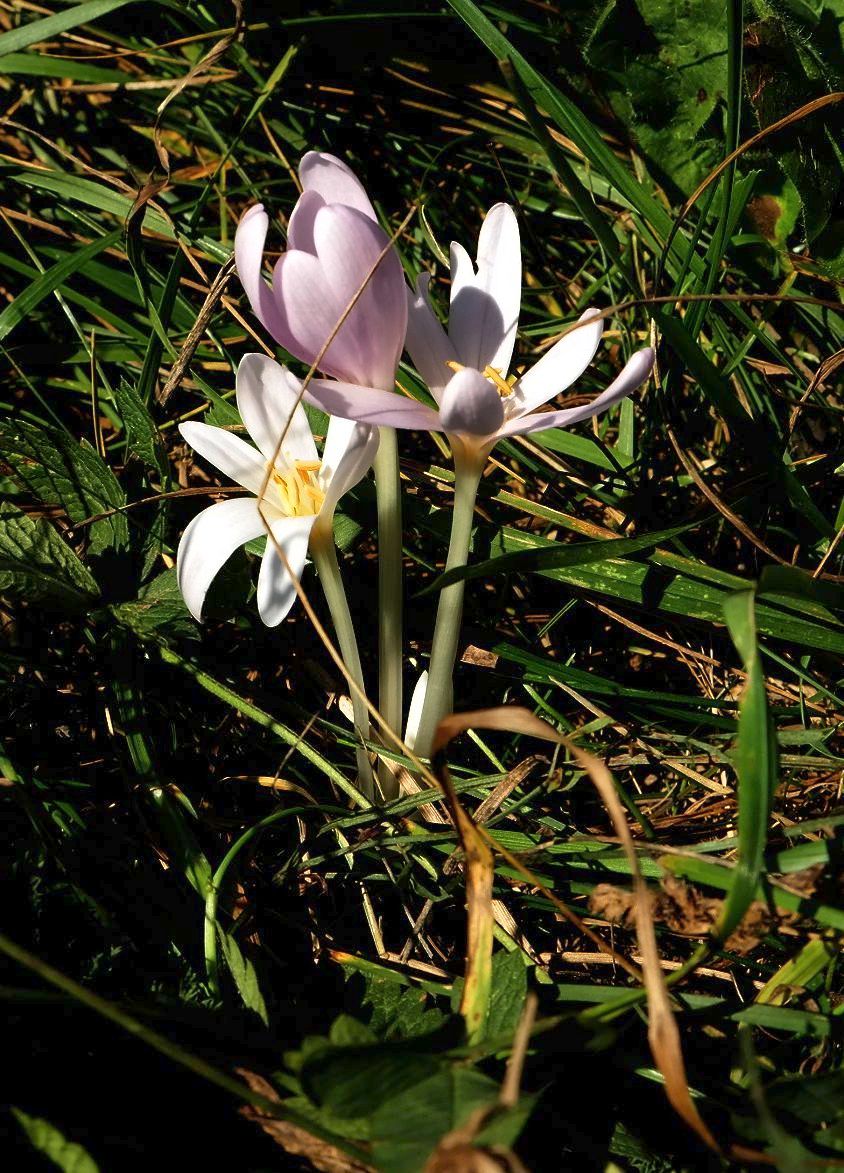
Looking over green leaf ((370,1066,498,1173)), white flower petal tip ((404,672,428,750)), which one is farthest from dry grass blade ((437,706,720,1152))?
white flower petal tip ((404,672,428,750))

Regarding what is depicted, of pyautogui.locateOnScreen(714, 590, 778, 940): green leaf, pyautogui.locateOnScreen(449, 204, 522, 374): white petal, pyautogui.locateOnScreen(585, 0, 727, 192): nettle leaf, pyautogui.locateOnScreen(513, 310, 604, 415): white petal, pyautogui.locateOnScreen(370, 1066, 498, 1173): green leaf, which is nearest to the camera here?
pyautogui.locateOnScreen(370, 1066, 498, 1173): green leaf

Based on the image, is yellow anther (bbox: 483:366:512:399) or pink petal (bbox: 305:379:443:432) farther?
yellow anther (bbox: 483:366:512:399)

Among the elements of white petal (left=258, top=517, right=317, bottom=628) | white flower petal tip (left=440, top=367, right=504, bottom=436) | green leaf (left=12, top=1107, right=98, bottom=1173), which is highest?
white flower petal tip (left=440, top=367, right=504, bottom=436)

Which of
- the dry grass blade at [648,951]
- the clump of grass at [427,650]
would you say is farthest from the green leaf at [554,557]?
the dry grass blade at [648,951]

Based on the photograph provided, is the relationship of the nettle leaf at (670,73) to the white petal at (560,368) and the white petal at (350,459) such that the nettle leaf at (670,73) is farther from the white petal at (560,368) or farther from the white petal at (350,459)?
the white petal at (350,459)

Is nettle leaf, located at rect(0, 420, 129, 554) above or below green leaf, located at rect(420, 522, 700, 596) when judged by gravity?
above

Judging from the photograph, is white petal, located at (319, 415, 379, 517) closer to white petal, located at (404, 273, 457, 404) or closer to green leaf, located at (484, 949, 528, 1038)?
white petal, located at (404, 273, 457, 404)

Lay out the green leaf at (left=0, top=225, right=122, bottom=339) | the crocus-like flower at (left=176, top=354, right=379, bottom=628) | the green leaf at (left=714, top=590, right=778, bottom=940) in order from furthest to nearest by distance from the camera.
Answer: the green leaf at (left=0, top=225, right=122, bottom=339) < the crocus-like flower at (left=176, top=354, right=379, bottom=628) < the green leaf at (left=714, top=590, right=778, bottom=940)
